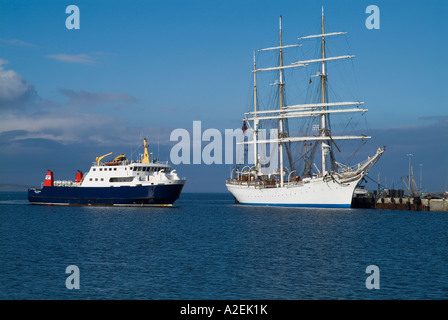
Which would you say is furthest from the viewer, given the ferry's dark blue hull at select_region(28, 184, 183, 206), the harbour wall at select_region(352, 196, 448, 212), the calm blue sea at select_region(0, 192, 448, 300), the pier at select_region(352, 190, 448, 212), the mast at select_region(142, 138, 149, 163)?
the pier at select_region(352, 190, 448, 212)

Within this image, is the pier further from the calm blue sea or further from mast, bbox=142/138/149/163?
mast, bbox=142/138/149/163

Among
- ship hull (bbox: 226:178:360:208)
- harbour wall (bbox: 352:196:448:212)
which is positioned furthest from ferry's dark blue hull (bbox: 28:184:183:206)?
harbour wall (bbox: 352:196:448:212)

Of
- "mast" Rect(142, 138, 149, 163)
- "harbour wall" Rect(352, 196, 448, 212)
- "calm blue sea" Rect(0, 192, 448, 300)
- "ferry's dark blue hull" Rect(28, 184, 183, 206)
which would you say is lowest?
"calm blue sea" Rect(0, 192, 448, 300)

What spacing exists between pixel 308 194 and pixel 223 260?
52480 mm

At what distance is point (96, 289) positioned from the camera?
981 inches

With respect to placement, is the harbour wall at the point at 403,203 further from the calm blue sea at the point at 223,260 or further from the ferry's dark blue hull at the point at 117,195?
the ferry's dark blue hull at the point at 117,195

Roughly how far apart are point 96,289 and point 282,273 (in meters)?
10.2

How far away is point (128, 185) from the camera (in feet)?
253

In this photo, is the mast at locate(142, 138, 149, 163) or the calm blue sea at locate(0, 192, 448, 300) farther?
the mast at locate(142, 138, 149, 163)

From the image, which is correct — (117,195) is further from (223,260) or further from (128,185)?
(223,260)

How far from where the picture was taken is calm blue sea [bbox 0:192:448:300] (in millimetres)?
24656

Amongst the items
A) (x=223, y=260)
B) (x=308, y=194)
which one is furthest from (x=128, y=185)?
(x=223, y=260)

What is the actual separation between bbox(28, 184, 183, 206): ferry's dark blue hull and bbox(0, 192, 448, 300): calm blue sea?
19.5 metres
